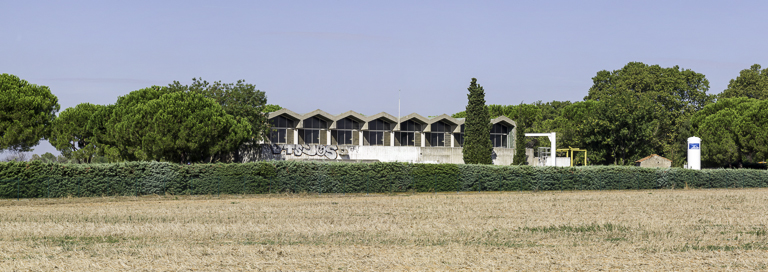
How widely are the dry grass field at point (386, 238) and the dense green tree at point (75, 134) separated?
138ft

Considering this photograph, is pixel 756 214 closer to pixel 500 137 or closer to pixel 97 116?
pixel 500 137

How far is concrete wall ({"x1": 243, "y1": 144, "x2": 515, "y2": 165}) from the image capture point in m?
72.2

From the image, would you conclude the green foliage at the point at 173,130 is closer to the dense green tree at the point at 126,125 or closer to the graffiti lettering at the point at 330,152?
the dense green tree at the point at 126,125

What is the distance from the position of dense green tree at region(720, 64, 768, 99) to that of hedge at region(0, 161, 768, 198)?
221 ft

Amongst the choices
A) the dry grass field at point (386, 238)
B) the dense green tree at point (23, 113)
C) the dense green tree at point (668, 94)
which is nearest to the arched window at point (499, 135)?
the dense green tree at point (668, 94)

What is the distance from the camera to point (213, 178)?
5025 cm

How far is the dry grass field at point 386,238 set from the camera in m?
17.0

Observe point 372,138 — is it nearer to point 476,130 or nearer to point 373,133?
point 373,133

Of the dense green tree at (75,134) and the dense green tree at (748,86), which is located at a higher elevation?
the dense green tree at (748,86)

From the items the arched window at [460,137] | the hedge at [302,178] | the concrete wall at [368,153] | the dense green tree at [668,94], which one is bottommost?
the hedge at [302,178]

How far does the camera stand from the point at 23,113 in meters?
69.9

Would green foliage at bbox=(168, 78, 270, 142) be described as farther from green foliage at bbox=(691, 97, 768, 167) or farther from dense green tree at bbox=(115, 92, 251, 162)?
green foliage at bbox=(691, 97, 768, 167)

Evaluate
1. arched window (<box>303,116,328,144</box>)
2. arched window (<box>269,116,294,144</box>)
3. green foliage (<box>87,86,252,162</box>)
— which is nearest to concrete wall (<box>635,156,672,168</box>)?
arched window (<box>303,116,328,144</box>)

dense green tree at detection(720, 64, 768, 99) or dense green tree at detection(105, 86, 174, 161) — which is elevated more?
dense green tree at detection(720, 64, 768, 99)
